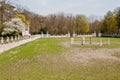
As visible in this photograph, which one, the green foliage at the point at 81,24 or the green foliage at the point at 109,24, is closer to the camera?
the green foliage at the point at 109,24

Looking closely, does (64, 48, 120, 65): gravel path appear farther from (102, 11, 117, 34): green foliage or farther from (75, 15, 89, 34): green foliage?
(75, 15, 89, 34): green foliage

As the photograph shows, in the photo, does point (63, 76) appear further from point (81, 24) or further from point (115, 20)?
point (81, 24)

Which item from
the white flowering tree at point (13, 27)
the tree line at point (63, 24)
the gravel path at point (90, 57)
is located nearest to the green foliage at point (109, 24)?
the tree line at point (63, 24)

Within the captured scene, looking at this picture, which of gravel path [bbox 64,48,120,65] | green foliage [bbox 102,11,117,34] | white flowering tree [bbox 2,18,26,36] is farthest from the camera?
green foliage [bbox 102,11,117,34]

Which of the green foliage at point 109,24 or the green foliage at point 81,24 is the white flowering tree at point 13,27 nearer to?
the green foliage at point 109,24

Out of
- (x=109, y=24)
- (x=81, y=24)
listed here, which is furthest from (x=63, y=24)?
(x=109, y=24)

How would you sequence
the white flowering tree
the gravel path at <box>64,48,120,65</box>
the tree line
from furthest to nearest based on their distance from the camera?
the tree line < the white flowering tree < the gravel path at <box>64,48,120,65</box>

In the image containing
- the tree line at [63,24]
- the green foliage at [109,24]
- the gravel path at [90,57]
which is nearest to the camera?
the gravel path at [90,57]

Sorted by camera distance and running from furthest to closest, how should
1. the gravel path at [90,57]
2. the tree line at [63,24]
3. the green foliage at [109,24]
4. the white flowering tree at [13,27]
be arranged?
the tree line at [63,24] → the green foliage at [109,24] → the white flowering tree at [13,27] → the gravel path at [90,57]

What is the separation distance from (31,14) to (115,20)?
3535cm

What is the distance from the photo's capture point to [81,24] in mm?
101562

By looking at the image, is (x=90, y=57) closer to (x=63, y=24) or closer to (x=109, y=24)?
(x=109, y=24)

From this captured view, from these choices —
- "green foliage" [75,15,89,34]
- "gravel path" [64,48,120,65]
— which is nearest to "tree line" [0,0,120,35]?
"green foliage" [75,15,89,34]

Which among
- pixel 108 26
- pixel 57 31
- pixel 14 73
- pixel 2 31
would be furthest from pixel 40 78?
pixel 57 31
